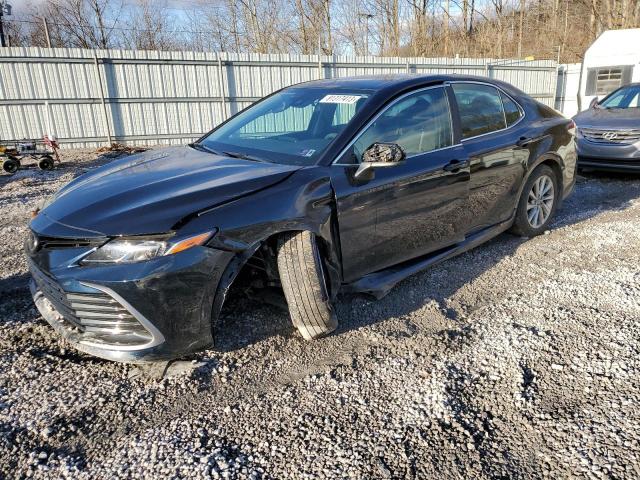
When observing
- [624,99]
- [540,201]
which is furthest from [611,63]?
[540,201]

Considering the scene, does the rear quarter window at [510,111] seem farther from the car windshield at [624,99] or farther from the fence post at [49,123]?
the fence post at [49,123]

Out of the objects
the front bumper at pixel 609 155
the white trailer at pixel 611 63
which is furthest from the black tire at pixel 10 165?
the white trailer at pixel 611 63

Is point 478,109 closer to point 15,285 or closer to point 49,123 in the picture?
point 15,285

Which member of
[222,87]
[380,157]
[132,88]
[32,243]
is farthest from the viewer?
[222,87]

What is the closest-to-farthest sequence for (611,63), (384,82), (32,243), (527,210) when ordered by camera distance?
1. (32,243)
2. (384,82)
3. (527,210)
4. (611,63)

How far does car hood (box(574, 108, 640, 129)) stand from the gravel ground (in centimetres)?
453

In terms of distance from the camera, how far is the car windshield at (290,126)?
3.18 m

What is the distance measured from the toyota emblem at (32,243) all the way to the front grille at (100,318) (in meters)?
0.15

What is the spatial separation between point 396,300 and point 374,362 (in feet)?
2.72

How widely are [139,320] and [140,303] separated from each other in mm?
99

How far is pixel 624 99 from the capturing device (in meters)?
8.32

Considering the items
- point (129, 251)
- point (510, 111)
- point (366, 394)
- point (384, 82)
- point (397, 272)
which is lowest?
point (366, 394)

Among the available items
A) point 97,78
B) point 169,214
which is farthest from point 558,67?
point 169,214

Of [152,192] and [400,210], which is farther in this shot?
[400,210]
